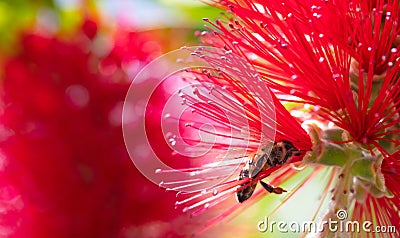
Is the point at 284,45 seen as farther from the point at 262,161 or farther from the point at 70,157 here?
the point at 70,157

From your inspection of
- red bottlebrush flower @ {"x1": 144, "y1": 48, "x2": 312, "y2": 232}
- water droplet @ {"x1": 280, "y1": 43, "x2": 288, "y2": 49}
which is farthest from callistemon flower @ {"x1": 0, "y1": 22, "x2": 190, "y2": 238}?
water droplet @ {"x1": 280, "y1": 43, "x2": 288, "y2": 49}

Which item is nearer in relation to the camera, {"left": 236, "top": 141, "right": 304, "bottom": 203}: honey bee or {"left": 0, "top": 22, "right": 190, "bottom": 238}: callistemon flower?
{"left": 236, "top": 141, "right": 304, "bottom": 203}: honey bee

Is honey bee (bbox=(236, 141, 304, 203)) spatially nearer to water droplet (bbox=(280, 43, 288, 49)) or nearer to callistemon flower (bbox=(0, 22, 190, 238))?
water droplet (bbox=(280, 43, 288, 49))

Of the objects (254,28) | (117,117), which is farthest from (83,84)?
(254,28)

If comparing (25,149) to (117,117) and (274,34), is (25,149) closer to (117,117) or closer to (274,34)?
(117,117)

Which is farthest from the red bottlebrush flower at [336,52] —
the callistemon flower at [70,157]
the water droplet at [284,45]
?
the callistemon flower at [70,157]

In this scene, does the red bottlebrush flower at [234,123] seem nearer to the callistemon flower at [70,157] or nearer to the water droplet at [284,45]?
the water droplet at [284,45]
